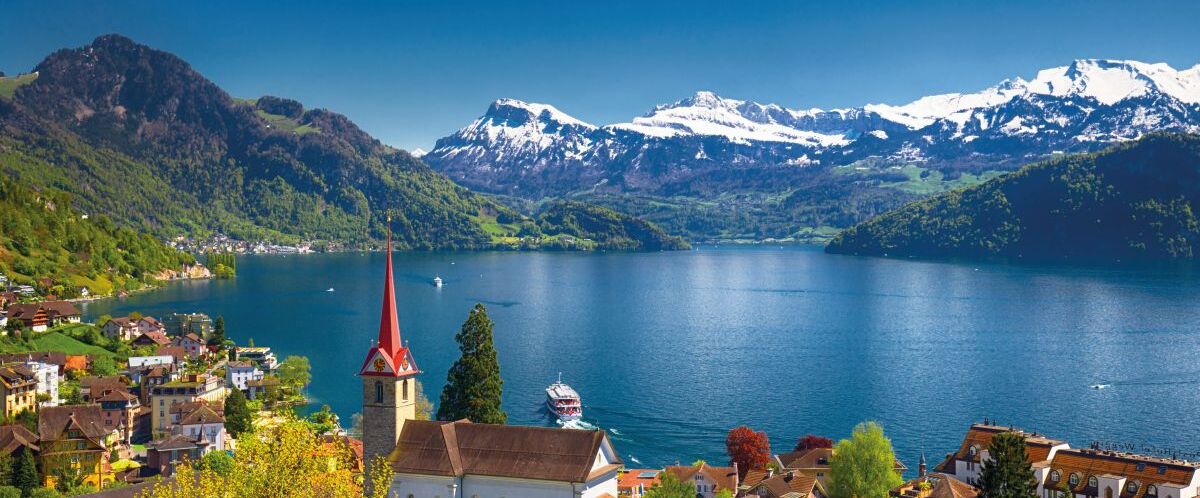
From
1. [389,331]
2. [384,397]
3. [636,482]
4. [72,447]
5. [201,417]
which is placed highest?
[389,331]

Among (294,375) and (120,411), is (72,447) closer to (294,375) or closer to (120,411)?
(120,411)

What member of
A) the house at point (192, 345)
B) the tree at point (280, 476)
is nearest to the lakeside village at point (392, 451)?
the tree at point (280, 476)

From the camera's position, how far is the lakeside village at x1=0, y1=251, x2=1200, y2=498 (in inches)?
1531

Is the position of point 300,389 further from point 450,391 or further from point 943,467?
point 943,467

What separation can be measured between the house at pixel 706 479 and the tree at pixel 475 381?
11.6m

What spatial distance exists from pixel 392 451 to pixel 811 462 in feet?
101

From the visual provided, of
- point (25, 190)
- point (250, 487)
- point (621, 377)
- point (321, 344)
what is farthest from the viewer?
point (25, 190)

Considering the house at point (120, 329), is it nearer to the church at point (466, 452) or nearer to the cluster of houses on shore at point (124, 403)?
the cluster of houses on shore at point (124, 403)

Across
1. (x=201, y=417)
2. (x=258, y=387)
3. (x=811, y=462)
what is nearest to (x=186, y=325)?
(x=258, y=387)

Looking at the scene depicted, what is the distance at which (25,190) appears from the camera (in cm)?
17962

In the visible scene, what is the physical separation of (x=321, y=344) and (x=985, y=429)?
86081 millimetres

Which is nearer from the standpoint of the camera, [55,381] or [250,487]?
[250,487]

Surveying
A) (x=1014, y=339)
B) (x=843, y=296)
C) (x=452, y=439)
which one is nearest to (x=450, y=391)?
(x=452, y=439)

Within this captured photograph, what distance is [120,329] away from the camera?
115 m
